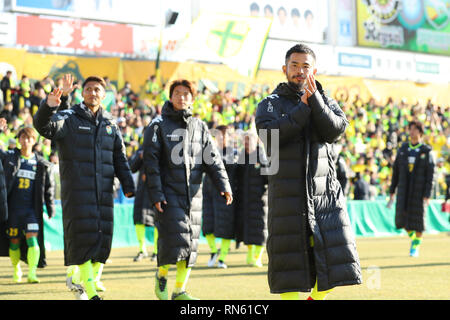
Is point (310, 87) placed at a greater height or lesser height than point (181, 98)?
lesser

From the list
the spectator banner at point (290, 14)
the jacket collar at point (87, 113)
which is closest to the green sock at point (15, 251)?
the jacket collar at point (87, 113)

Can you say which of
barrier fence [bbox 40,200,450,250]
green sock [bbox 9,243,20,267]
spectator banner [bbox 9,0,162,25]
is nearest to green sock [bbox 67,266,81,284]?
green sock [bbox 9,243,20,267]

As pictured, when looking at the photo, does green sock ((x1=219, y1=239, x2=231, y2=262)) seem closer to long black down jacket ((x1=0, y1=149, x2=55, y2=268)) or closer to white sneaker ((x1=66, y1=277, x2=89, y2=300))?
long black down jacket ((x1=0, y1=149, x2=55, y2=268))

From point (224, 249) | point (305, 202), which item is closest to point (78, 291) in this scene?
point (305, 202)

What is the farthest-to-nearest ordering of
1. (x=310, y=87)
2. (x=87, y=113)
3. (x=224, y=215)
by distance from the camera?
(x=224, y=215) < (x=87, y=113) < (x=310, y=87)

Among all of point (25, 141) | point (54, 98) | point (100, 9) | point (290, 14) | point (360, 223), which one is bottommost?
point (360, 223)

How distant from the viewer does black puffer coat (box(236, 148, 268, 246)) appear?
39.3ft

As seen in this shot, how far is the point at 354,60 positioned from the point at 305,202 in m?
32.2

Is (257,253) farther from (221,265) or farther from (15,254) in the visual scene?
(15,254)

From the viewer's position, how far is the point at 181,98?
774 centimetres

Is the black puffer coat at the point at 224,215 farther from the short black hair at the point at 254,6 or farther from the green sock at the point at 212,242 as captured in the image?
the short black hair at the point at 254,6

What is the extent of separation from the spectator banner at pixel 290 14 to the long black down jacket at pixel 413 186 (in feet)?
68.9

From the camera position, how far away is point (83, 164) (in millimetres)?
7344
